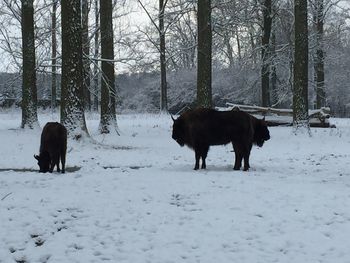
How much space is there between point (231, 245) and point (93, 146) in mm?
9582

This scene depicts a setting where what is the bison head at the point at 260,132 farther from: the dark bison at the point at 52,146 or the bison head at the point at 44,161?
the bison head at the point at 44,161

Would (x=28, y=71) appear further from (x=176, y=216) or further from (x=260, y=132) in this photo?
(x=176, y=216)

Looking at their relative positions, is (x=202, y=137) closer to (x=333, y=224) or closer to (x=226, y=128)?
(x=226, y=128)

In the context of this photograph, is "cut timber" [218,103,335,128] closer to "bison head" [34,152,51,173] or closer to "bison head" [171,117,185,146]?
"bison head" [171,117,185,146]

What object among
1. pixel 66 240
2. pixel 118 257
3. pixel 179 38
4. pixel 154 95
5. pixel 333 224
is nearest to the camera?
pixel 118 257

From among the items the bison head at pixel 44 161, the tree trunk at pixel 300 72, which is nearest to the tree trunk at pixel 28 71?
the bison head at pixel 44 161

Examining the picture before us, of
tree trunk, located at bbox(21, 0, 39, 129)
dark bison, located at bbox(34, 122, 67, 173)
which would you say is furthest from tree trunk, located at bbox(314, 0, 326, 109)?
dark bison, located at bbox(34, 122, 67, 173)

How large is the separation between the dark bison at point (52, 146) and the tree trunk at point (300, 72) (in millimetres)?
10898

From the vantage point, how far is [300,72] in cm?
1905

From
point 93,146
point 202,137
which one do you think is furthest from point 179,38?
point 202,137

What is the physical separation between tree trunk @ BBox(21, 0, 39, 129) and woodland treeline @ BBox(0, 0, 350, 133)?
1.6 inches

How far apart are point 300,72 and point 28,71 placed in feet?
36.2

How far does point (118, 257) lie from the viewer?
18.4 ft

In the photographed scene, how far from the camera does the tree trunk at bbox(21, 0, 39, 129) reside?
1952cm
